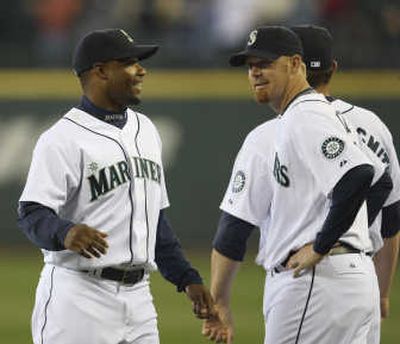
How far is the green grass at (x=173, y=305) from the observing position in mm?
10023

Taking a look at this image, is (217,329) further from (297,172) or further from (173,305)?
(173,305)

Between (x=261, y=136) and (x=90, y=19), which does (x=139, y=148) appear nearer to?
(x=261, y=136)

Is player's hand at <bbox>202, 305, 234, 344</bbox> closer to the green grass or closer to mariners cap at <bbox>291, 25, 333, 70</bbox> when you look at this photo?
mariners cap at <bbox>291, 25, 333, 70</bbox>

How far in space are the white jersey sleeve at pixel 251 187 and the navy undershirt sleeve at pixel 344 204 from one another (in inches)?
16.5

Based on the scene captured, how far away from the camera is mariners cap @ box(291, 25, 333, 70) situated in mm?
5770

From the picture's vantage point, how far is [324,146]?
209 inches

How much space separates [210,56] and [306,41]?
927 cm

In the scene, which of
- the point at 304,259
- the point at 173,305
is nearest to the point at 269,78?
the point at 304,259

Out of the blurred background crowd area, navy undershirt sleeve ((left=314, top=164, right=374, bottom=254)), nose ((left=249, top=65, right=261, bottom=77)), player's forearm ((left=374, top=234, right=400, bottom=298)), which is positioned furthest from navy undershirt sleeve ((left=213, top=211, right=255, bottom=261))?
the blurred background crowd area

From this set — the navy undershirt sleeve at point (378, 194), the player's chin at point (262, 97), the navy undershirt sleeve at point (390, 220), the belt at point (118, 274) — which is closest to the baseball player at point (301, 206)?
the player's chin at point (262, 97)

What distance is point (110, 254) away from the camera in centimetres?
539

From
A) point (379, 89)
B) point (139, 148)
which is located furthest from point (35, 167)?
point (379, 89)

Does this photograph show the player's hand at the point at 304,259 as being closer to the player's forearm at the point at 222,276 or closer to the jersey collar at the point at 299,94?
the player's forearm at the point at 222,276

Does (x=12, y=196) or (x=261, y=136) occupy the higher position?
(x=261, y=136)
